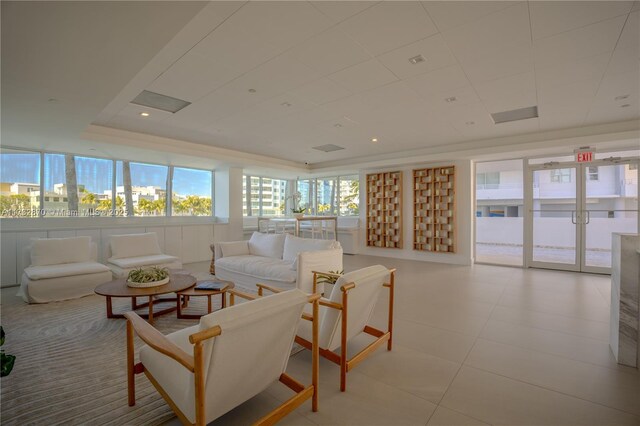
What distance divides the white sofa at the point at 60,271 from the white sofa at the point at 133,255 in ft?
0.84

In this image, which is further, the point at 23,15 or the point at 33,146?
the point at 33,146

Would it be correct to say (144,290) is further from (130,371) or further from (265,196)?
(265,196)

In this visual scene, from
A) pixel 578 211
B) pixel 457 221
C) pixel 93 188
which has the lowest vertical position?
pixel 457 221

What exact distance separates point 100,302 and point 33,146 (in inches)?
147

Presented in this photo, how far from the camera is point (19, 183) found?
219 inches

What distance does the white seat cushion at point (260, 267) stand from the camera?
4.02 metres

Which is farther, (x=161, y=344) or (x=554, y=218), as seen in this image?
(x=554, y=218)

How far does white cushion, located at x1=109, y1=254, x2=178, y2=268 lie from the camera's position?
4852mm

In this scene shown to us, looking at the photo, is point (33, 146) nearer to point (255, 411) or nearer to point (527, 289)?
point (255, 411)

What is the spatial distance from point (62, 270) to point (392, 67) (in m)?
5.25

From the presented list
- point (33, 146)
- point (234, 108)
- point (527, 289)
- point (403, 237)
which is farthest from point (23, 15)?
point (403, 237)

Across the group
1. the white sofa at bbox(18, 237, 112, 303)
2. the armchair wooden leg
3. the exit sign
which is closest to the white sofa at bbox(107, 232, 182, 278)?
the white sofa at bbox(18, 237, 112, 303)

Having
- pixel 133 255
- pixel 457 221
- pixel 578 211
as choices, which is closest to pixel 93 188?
pixel 133 255

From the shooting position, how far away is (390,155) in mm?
7500
